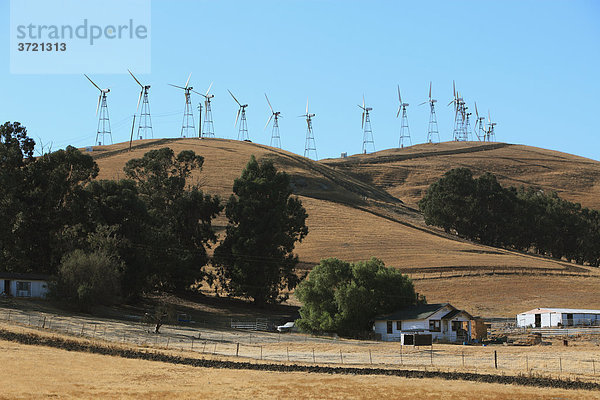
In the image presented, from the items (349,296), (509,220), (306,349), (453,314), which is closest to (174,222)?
(349,296)

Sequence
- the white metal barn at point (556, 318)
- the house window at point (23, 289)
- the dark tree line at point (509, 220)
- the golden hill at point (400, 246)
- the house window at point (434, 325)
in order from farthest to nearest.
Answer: the dark tree line at point (509, 220)
the golden hill at point (400, 246)
the white metal barn at point (556, 318)
the house window at point (23, 289)
the house window at point (434, 325)

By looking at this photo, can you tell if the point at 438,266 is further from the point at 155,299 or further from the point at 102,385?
the point at 102,385

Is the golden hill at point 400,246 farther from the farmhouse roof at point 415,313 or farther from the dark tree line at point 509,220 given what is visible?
the farmhouse roof at point 415,313

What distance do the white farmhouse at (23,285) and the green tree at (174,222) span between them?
12.8 metres

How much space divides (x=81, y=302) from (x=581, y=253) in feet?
357

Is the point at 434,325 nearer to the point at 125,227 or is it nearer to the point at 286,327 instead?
the point at 286,327

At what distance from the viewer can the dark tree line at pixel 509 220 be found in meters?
152

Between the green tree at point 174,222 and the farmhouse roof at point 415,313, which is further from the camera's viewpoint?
the green tree at point 174,222

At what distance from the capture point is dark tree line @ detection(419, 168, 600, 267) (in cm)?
15238

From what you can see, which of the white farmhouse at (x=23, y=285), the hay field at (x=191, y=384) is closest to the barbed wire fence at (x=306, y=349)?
the hay field at (x=191, y=384)

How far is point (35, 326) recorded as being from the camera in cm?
6081

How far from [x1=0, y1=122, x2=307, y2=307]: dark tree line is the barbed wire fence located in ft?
33.9

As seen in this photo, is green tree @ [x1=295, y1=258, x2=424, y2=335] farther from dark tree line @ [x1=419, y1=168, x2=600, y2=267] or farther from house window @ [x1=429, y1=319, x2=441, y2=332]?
dark tree line @ [x1=419, y1=168, x2=600, y2=267]

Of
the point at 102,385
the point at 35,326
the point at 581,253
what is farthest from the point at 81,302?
the point at 581,253
